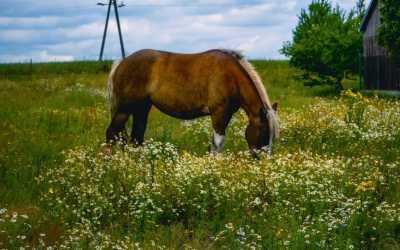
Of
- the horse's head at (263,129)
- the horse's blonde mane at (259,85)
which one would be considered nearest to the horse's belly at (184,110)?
the horse's blonde mane at (259,85)

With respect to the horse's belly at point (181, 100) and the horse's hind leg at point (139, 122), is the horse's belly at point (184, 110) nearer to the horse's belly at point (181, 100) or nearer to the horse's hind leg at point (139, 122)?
the horse's belly at point (181, 100)

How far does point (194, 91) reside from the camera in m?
14.3

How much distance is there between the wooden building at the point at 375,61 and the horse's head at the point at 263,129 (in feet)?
92.1

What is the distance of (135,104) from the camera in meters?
15.0

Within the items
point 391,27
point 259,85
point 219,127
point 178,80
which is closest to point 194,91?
point 178,80

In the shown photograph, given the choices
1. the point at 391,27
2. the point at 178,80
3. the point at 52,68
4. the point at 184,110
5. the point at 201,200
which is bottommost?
the point at 201,200

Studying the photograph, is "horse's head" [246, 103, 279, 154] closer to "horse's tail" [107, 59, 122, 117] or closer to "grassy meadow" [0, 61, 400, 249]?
"grassy meadow" [0, 61, 400, 249]

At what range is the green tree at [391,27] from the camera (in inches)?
1227

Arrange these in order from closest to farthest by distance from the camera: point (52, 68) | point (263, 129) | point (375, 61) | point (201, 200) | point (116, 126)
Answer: point (201, 200), point (263, 129), point (116, 126), point (375, 61), point (52, 68)

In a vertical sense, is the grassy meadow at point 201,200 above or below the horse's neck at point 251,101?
below

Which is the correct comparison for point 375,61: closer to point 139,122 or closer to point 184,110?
point 139,122

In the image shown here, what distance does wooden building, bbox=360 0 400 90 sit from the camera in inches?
1592

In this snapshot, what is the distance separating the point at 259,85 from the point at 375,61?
31.5 metres

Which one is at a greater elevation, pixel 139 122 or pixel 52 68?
pixel 52 68
